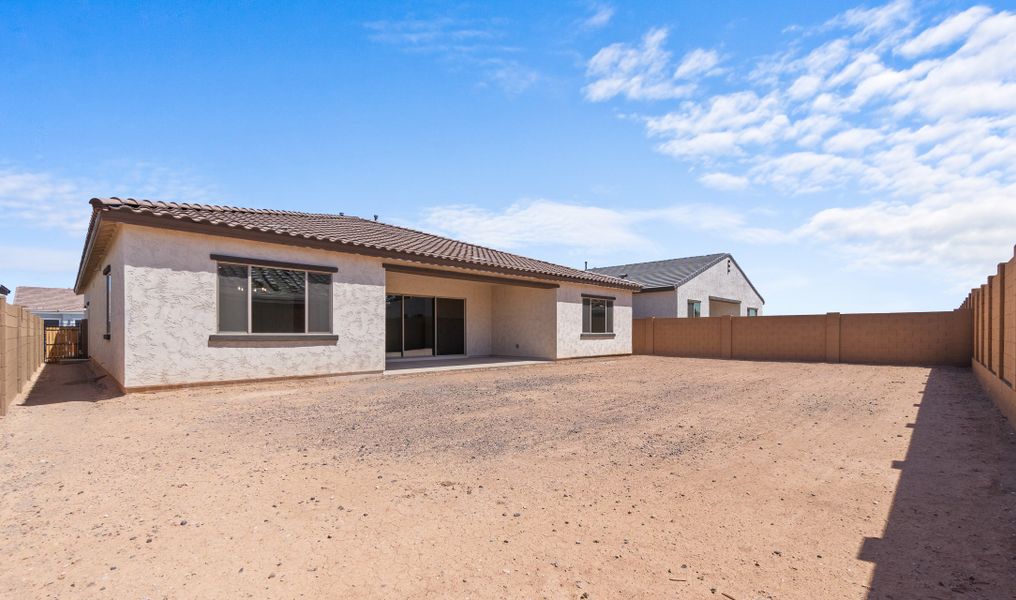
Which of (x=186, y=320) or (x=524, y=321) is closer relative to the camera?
(x=186, y=320)

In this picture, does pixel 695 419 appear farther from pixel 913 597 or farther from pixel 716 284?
pixel 716 284

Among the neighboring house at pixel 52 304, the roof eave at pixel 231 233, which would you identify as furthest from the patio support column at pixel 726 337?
the neighboring house at pixel 52 304

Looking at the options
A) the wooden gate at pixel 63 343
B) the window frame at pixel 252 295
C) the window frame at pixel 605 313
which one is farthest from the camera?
the wooden gate at pixel 63 343

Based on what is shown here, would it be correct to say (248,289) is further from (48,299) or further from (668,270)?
(48,299)

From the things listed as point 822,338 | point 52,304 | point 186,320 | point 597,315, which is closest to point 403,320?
point 597,315

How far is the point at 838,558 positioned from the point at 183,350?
34.2ft

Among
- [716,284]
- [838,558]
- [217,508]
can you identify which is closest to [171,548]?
[217,508]

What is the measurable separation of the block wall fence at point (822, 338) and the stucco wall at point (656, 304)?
2671mm

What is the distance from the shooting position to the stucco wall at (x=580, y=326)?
1777 cm

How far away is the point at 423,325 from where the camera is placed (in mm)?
17516

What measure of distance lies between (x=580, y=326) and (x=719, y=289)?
46.5ft

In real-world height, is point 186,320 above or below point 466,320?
above

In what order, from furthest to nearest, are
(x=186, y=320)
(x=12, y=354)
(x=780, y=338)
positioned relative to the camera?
(x=780, y=338) → (x=186, y=320) → (x=12, y=354)

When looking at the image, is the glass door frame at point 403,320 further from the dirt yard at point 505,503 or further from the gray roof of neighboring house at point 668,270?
the gray roof of neighboring house at point 668,270
